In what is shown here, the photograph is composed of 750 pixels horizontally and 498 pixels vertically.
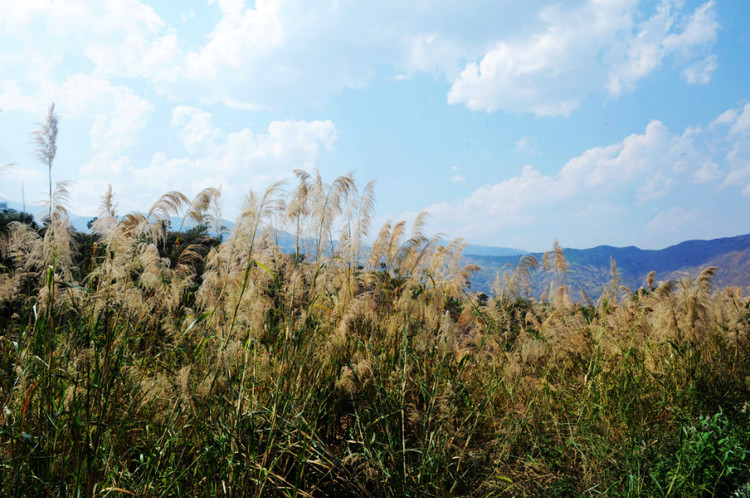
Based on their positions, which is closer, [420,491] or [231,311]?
[420,491]

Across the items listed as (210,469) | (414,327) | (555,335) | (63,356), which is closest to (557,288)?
(555,335)

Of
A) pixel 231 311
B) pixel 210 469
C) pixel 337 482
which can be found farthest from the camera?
pixel 231 311

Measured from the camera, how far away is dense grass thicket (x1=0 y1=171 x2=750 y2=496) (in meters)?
2.16

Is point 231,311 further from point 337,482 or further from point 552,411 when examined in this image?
point 552,411

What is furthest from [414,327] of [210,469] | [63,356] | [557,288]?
[557,288]

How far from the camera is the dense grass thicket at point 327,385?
7.07 ft

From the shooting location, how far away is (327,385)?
2729 mm

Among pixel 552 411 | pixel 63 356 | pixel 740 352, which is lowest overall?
pixel 552 411

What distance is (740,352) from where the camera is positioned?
4578mm

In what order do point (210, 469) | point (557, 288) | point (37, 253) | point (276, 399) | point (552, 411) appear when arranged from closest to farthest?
1. point (210, 469)
2. point (276, 399)
3. point (37, 253)
4. point (552, 411)
5. point (557, 288)

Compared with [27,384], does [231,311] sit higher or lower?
higher

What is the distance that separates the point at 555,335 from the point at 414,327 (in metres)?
1.82

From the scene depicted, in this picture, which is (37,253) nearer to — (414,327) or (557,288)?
(414,327)

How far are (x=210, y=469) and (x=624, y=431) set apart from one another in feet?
10.1
